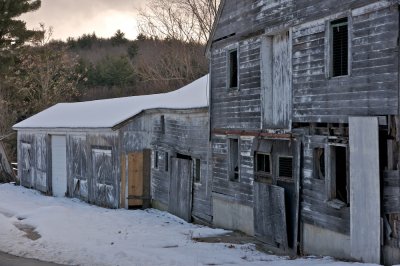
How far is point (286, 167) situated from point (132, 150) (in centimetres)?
954

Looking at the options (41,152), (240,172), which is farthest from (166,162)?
(41,152)

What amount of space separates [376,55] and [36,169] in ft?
79.9

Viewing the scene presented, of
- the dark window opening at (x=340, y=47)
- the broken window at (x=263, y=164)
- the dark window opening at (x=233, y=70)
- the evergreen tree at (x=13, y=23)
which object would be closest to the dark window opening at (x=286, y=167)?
the broken window at (x=263, y=164)

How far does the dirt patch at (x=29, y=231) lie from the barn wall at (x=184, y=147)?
5.19 meters

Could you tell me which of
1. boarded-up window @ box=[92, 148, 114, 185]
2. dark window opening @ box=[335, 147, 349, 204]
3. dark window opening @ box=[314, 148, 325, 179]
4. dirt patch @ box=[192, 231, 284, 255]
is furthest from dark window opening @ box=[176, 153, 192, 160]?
dark window opening @ box=[335, 147, 349, 204]

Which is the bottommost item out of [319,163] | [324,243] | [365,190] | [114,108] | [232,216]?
[232,216]

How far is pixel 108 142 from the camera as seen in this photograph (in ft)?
75.1

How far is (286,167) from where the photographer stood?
554 inches

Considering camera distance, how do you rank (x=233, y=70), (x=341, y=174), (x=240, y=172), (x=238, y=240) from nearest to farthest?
(x=341, y=174), (x=238, y=240), (x=240, y=172), (x=233, y=70)

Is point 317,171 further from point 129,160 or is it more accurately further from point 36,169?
point 36,169

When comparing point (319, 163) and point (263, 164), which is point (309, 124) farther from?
point (263, 164)

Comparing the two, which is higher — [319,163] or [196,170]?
[319,163]

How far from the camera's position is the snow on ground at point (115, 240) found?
40.7 feet

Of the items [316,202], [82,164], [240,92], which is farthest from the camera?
[82,164]
